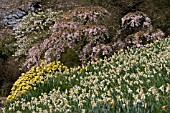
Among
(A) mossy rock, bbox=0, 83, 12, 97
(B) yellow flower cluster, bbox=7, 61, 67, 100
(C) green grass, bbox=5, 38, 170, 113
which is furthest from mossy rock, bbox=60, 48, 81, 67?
(A) mossy rock, bbox=0, 83, 12, 97

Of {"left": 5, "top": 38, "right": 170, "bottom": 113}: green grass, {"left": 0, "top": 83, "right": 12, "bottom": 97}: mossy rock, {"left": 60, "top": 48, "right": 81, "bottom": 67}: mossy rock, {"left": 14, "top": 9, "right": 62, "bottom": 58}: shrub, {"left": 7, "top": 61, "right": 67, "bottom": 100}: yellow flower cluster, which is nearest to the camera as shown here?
{"left": 5, "top": 38, "right": 170, "bottom": 113}: green grass

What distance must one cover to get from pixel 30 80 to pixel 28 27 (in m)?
5.54

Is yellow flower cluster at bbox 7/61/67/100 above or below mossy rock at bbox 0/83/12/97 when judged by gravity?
above

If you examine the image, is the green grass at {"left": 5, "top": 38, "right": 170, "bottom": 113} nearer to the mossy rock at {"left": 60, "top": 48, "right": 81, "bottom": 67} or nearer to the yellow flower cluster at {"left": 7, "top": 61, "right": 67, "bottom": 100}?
the yellow flower cluster at {"left": 7, "top": 61, "right": 67, "bottom": 100}

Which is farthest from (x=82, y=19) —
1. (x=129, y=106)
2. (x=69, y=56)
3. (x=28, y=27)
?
(x=129, y=106)

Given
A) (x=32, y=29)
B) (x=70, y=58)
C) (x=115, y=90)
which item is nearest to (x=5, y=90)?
(x=70, y=58)

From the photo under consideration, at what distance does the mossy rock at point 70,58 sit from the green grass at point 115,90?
187cm

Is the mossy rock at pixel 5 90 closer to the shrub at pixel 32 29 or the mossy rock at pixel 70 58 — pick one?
the shrub at pixel 32 29

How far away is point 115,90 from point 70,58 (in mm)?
4809

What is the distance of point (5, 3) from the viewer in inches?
659

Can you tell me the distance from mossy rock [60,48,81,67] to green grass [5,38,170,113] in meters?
1.87

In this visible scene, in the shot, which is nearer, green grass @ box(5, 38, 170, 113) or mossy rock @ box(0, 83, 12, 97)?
green grass @ box(5, 38, 170, 113)

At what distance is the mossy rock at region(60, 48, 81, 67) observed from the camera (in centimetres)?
960

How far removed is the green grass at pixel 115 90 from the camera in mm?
4055
